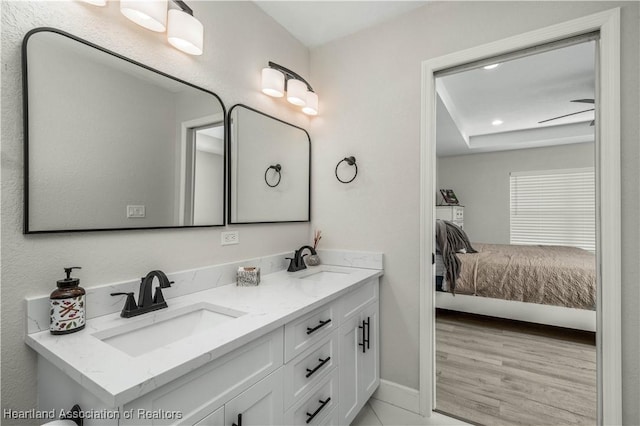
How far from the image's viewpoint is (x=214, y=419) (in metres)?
0.85

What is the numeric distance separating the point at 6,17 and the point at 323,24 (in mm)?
1688

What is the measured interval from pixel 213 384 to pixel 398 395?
1496 millimetres

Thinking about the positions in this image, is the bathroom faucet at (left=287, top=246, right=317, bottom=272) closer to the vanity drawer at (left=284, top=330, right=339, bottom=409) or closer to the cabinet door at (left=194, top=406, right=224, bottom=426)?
the vanity drawer at (left=284, top=330, right=339, bottom=409)

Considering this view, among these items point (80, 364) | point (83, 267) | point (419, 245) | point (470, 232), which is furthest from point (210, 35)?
point (470, 232)

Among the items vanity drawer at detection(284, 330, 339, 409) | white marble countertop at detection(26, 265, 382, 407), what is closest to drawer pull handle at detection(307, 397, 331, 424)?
vanity drawer at detection(284, 330, 339, 409)

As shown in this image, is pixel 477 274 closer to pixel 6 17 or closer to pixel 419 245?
pixel 419 245

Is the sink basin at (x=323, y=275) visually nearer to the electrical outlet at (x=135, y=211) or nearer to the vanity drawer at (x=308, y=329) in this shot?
the vanity drawer at (x=308, y=329)

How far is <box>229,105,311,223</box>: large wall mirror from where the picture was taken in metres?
1.74

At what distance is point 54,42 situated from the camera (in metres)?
1.04

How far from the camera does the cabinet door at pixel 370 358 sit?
1743mm

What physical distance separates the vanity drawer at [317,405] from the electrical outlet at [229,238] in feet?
2.88

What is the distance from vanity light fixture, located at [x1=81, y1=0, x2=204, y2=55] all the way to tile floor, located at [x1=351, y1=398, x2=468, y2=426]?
2265mm

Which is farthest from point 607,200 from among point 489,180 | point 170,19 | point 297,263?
point 489,180

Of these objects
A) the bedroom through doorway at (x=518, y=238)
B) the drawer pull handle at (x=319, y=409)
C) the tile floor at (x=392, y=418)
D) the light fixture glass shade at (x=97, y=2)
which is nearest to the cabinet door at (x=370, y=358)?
the tile floor at (x=392, y=418)
